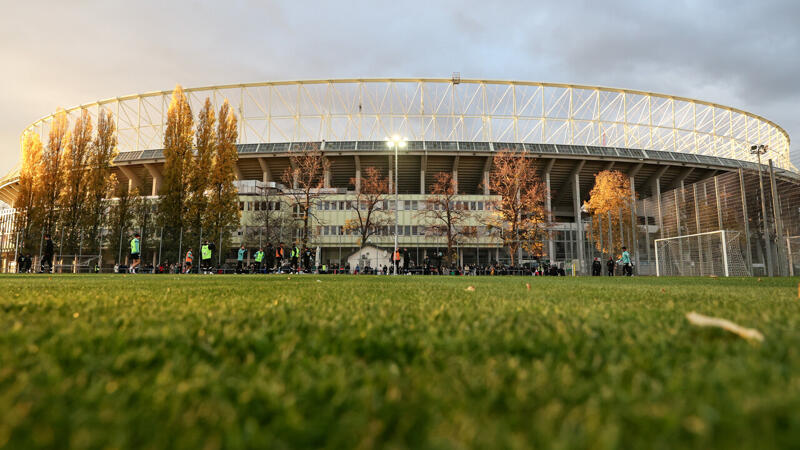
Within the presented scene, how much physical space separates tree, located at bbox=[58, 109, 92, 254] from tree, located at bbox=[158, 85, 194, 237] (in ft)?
19.9

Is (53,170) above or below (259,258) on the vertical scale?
above

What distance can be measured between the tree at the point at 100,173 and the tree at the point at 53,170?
2069 millimetres

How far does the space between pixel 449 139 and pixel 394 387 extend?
187 ft

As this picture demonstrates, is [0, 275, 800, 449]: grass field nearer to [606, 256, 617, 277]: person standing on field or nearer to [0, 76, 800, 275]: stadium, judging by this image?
[606, 256, 617, 277]: person standing on field

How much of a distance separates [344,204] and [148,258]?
21.6m

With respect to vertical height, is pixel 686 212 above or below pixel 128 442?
above

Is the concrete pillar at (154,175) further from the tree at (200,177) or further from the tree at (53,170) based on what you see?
the tree at (200,177)

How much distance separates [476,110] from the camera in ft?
196

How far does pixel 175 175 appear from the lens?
31.5m

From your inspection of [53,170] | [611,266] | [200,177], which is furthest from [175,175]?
[611,266]

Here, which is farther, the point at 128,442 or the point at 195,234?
the point at 195,234

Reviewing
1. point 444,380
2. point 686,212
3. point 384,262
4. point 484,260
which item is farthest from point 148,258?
point 444,380

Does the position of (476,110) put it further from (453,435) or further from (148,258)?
(453,435)

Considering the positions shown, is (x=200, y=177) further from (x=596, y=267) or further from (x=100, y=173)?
(x=596, y=267)
